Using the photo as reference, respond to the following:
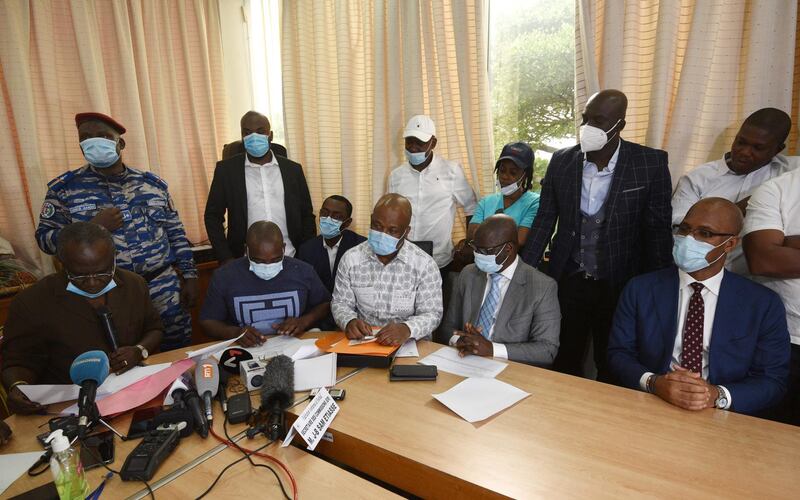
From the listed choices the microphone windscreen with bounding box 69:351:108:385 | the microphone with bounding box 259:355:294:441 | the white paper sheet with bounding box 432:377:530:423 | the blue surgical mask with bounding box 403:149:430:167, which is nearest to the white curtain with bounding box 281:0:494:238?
the blue surgical mask with bounding box 403:149:430:167

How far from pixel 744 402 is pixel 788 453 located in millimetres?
303

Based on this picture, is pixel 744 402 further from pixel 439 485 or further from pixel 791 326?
pixel 439 485

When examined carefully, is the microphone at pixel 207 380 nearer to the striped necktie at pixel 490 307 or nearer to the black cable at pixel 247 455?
the black cable at pixel 247 455

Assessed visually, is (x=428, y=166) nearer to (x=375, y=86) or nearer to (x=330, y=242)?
(x=330, y=242)

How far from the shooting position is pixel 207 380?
156 centimetres

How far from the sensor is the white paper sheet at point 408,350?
1903 mm

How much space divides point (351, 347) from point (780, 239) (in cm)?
179

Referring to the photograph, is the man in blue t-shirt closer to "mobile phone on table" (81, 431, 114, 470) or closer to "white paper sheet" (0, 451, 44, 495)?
"mobile phone on table" (81, 431, 114, 470)

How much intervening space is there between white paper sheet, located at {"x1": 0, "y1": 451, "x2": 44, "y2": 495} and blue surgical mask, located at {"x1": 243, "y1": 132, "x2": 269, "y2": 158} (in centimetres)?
214

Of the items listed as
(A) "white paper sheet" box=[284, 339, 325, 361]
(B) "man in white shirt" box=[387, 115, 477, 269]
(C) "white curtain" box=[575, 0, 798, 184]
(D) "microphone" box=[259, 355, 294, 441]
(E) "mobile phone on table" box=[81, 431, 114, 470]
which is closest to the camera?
(E) "mobile phone on table" box=[81, 431, 114, 470]

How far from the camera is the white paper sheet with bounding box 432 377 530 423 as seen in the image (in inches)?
57.0

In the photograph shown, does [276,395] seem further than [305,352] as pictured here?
No

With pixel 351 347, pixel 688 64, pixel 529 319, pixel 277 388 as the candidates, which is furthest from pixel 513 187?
pixel 277 388

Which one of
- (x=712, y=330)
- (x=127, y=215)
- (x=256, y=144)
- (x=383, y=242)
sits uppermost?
(x=256, y=144)
